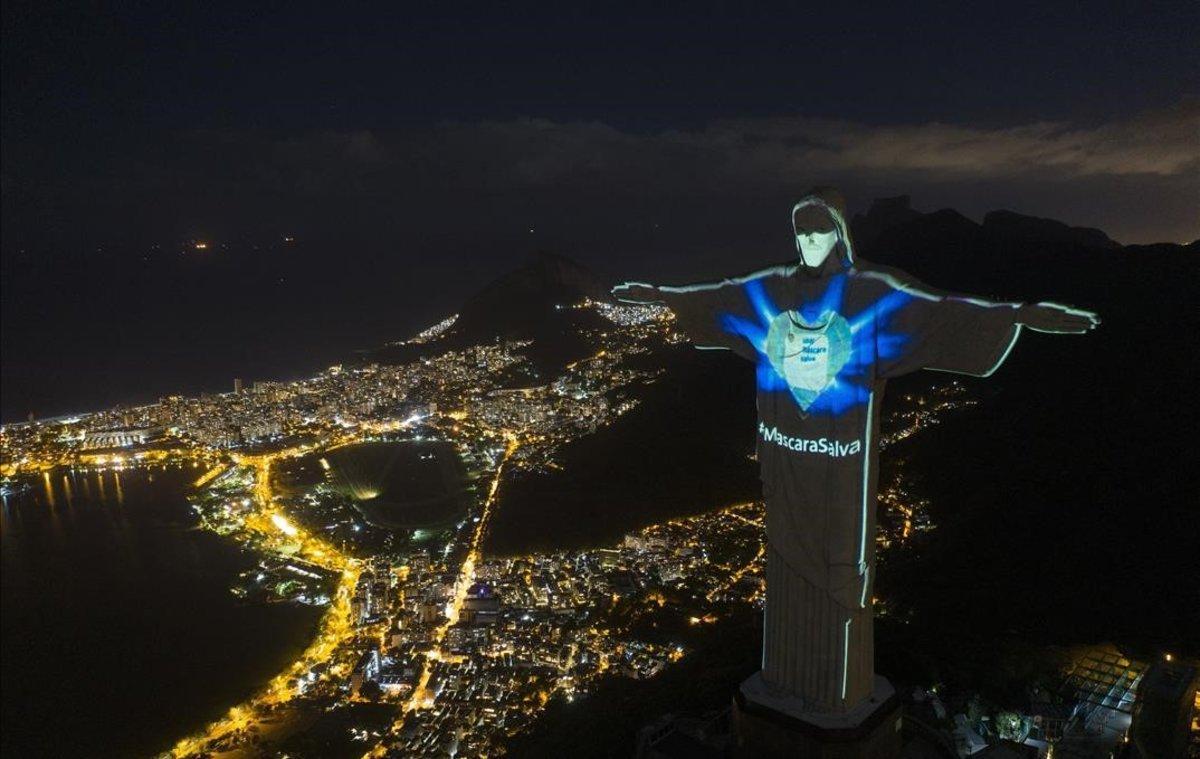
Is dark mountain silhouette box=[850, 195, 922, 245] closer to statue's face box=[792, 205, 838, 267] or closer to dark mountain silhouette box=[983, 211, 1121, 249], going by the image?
dark mountain silhouette box=[983, 211, 1121, 249]

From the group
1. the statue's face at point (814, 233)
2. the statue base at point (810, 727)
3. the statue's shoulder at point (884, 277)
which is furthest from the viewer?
the statue base at point (810, 727)

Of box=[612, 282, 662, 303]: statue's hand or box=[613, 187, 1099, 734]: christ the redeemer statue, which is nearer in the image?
box=[613, 187, 1099, 734]: christ the redeemer statue

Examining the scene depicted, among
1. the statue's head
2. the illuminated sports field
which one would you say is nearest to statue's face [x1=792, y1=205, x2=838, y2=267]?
the statue's head

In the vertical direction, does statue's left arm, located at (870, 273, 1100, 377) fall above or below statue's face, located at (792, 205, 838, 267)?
below

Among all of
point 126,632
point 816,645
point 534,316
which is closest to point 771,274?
point 816,645

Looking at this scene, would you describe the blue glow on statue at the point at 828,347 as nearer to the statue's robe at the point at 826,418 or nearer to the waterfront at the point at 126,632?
the statue's robe at the point at 826,418

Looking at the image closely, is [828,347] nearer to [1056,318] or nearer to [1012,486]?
[1056,318]

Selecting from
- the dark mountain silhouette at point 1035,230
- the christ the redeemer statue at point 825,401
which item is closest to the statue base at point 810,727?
the christ the redeemer statue at point 825,401
